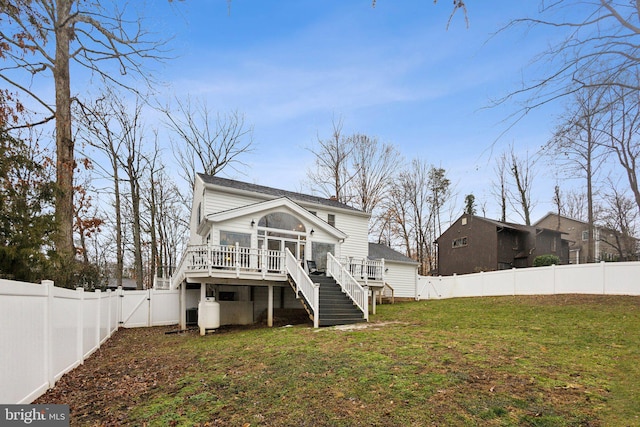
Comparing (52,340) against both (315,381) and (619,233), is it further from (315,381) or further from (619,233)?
(619,233)

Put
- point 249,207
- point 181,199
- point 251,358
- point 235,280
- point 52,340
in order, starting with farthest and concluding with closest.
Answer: point 181,199
point 249,207
point 235,280
point 251,358
point 52,340

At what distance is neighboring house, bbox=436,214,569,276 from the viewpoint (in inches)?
1067

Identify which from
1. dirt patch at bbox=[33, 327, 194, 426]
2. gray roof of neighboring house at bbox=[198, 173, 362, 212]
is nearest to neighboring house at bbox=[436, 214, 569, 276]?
gray roof of neighboring house at bbox=[198, 173, 362, 212]

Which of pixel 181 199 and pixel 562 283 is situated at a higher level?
pixel 181 199

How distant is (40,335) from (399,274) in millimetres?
19837

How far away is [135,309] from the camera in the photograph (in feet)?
53.4

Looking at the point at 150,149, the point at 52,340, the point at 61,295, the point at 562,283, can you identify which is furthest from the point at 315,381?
the point at 150,149

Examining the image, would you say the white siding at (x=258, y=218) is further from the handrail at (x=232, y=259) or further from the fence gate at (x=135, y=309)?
the fence gate at (x=135, y=309)

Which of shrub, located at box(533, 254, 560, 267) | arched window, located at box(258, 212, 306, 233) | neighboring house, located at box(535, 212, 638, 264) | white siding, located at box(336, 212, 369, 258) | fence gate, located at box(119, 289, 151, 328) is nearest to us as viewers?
arched window, located at box(258, 212, 306, 233)

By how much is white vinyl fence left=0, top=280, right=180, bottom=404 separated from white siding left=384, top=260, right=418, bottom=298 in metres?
16.3

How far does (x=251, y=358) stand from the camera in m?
7.52

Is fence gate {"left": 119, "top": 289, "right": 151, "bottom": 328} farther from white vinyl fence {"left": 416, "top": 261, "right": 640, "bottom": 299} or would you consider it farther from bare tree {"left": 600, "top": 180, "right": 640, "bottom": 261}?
bare tree {"left": 600, "top": 180, "right": 640, "bottom": 261}

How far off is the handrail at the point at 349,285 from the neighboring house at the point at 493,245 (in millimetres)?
16483

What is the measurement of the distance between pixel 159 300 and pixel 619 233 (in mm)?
32399
